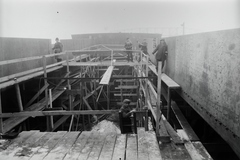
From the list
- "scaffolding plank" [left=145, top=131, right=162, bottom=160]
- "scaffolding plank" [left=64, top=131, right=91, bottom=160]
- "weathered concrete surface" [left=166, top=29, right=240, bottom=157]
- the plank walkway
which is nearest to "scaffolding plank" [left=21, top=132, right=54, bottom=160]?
the plank walkway

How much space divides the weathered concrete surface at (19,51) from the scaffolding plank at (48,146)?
5375 mm

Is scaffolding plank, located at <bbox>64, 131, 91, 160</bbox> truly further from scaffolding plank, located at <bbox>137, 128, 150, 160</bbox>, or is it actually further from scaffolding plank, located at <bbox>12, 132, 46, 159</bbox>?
scaffolding plank, located at <bbox>137, 128, 150, 160</bbox>

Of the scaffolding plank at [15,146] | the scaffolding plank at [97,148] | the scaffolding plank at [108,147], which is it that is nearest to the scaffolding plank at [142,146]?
the scaffolding plank at [108,147]

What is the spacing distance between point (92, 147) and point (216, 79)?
10.5 ft

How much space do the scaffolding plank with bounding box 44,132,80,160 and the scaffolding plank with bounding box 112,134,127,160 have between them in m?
0.80

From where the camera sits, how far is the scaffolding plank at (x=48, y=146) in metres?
3.43

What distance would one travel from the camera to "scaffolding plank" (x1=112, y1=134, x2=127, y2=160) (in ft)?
11.0

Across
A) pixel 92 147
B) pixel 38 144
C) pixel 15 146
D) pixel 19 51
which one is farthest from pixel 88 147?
pixel 19 51

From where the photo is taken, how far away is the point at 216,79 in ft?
16.2

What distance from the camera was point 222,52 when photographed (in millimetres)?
4668

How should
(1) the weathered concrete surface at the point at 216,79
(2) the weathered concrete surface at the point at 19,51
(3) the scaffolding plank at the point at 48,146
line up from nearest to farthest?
(3) the scaffolding plank at the point at 48,146 → (1) the weathered concrete surface at the point at 216,79 → (2) the weathered concrete surface at the point at 19,51

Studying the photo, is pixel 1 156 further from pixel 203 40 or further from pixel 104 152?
pixel 203 40

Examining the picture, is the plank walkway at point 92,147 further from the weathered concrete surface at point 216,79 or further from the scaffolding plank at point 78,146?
the weathered concrete surface at point 216,79

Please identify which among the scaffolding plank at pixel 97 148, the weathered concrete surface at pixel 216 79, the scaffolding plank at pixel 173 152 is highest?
the weathered concrete surface at pixel 216 79
